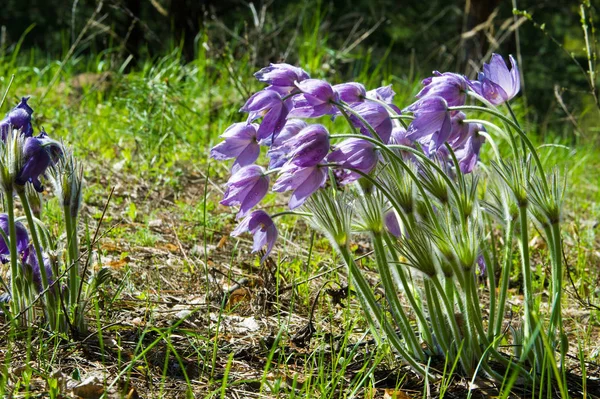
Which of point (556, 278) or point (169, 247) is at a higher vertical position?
point (556, 278)

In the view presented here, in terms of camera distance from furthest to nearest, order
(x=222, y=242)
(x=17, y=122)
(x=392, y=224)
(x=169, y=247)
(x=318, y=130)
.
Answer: (x=222, y=242), (x=169, y=247), (x=392, y=224), (x=17, y=122), (x=318, y=130)

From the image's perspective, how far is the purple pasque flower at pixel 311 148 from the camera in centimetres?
144

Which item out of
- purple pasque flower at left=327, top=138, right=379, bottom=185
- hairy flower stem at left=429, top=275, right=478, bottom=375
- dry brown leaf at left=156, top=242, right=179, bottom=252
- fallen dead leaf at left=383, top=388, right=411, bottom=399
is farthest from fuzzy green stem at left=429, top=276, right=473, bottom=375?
dry brown leaf at left=156, top=242, right=179, bottom=252

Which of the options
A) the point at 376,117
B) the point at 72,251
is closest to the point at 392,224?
the point at 376,117

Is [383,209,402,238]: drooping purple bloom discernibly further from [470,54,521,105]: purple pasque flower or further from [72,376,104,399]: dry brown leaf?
[72,376,104,399]: dry brown leaf

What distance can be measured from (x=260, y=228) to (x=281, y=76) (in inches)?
14.9

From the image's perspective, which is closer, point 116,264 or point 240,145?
point 240,145

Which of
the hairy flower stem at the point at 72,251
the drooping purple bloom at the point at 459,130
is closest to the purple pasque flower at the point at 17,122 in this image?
the hairy flower stem at the point at 72,251

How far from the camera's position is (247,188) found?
5.16ft

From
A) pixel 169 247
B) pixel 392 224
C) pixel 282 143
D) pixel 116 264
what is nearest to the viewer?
pixel 282 143

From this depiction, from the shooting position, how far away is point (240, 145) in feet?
5.40

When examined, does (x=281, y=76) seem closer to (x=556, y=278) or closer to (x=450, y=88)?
(x=450, y=88)

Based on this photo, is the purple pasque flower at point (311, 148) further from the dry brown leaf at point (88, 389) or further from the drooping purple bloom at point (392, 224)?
the dry brown leaf at point (88, 389)

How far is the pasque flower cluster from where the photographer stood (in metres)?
1.46
